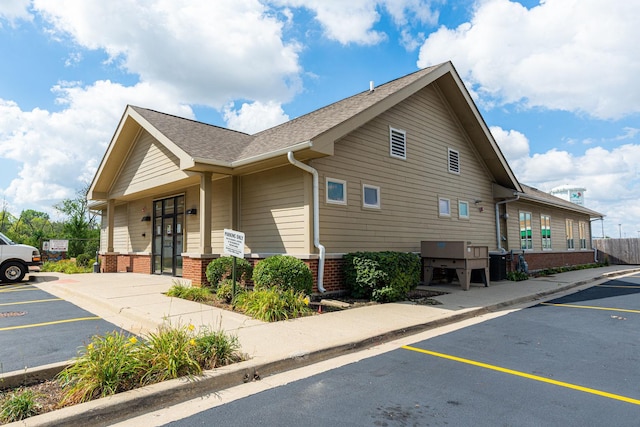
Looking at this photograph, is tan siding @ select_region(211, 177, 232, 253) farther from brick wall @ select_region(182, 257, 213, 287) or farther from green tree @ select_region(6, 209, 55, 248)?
green tree @ select_region(6, 209, 55, 248)

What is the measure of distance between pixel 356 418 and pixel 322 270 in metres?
5.92

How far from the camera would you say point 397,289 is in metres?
9.16

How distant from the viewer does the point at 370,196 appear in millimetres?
11125

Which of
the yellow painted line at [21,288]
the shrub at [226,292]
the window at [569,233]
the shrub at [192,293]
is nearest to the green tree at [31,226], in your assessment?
the yellow painted line at [21,288]

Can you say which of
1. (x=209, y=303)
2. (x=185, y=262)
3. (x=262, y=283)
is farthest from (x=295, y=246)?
(x=185, y=262)

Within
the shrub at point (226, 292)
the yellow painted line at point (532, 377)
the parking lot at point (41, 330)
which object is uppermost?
the shrub at point (226, 292)

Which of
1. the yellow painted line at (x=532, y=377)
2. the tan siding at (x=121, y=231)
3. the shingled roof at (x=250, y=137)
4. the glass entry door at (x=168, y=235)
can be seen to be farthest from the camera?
the tan siding at (x=121, y=231)

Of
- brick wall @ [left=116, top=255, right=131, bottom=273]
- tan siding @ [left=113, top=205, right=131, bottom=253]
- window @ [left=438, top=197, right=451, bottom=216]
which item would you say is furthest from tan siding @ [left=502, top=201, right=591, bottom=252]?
tan siding @ [left=113, top=205, right=131, bottom=253]

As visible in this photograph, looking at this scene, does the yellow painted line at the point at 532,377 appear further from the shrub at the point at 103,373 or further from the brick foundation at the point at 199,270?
the brick foundation at the point at 199,270

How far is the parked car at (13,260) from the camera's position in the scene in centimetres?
1401

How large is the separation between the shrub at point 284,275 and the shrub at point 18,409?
505 centimetres

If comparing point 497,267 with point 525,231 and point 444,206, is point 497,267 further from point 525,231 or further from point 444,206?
point 525,231

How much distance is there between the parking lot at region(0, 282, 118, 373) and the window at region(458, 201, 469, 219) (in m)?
12.2

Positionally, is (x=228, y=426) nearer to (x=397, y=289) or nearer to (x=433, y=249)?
(x=397, y=289)
